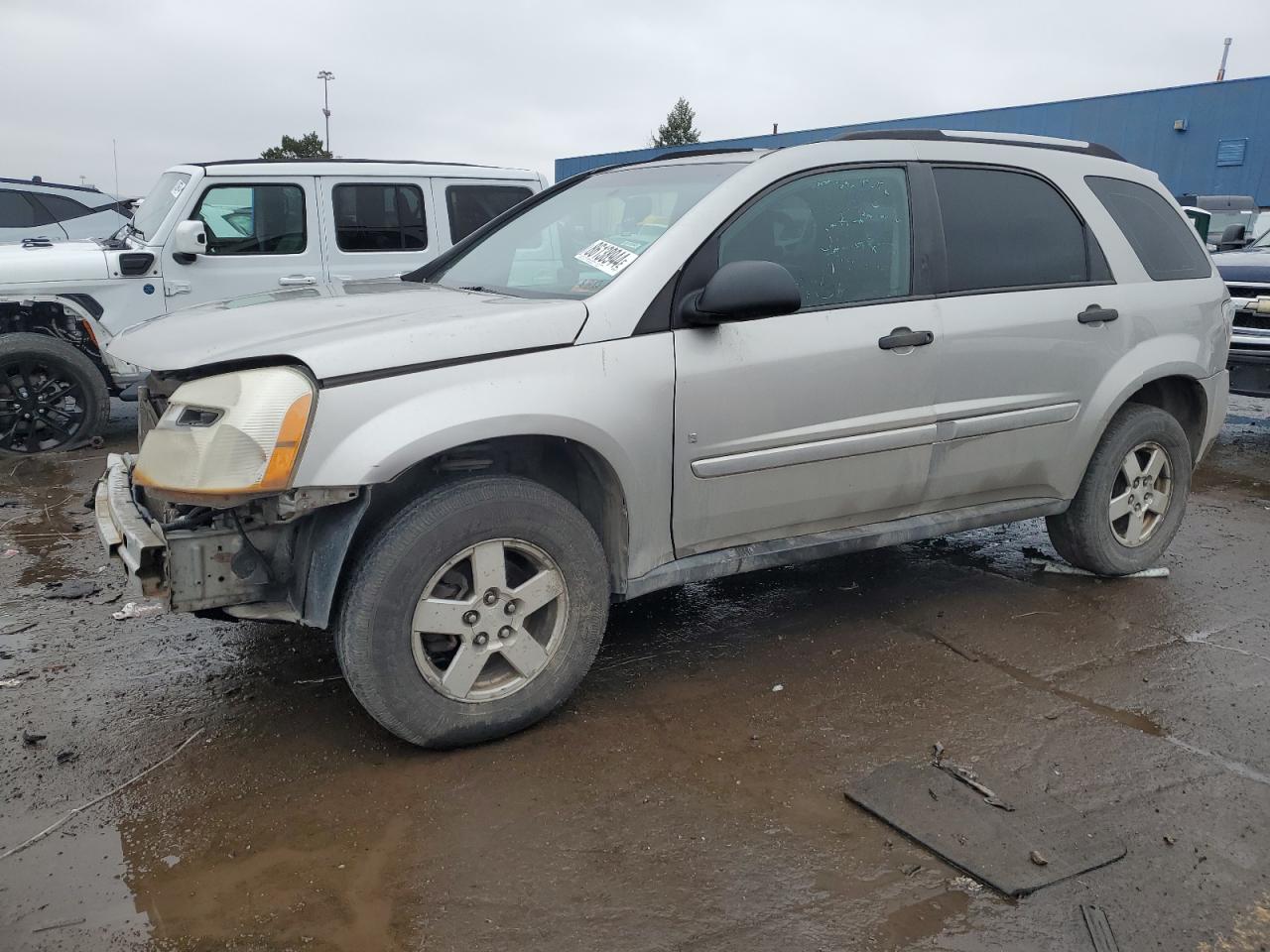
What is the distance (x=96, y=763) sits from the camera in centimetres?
296

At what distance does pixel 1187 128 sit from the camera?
21594 millimetres

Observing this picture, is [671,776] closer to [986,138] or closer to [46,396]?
[986,138]

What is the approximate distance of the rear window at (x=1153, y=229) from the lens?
429 centimetres

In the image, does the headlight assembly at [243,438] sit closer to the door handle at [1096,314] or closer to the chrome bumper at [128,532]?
the chrome bumper at [128,532]

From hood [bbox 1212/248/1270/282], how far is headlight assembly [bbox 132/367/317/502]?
753 cm

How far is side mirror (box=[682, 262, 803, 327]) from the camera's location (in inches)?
120

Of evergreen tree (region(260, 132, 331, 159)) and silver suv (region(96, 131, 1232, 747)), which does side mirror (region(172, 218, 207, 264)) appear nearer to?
silver suv (region(96, 131, 1232, 747))

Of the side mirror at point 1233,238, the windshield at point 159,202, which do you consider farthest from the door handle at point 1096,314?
the side mirror at point 1233,238

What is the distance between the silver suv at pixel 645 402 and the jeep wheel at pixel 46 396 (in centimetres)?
434

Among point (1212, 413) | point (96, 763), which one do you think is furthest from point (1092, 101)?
point (96, 763)

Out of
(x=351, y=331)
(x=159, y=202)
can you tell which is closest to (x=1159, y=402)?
(x=351, y=331)

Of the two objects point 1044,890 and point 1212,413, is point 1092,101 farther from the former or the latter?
point 1044,890

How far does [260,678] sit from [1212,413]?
14.1ft

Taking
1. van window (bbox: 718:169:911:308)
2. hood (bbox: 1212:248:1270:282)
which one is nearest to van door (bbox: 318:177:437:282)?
van window (bbox: 718:169:911:308)
